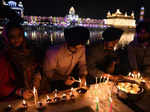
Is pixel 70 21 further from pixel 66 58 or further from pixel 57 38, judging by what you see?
pixel 66 58

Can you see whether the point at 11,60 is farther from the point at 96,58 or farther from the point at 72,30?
the point at 96,58

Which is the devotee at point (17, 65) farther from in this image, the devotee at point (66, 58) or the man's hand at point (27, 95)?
the devotee at point (66, 58)

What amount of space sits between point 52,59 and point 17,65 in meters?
0.65

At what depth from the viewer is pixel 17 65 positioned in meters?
2.54

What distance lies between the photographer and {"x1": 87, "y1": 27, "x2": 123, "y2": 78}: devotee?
3.05 meters

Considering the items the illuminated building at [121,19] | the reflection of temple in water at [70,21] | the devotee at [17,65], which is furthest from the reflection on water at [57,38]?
the illuminated building at [121,19]

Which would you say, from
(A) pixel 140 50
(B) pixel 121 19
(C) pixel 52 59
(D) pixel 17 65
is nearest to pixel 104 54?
(A) pixel 140 50

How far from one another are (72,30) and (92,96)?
3.56ft

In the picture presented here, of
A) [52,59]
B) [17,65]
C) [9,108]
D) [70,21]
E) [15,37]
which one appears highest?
[70,21]

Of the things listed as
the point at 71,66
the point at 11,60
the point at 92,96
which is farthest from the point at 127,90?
the point at 11,60

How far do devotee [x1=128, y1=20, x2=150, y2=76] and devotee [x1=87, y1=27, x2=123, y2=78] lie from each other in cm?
46

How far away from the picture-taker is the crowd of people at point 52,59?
222 centimetres

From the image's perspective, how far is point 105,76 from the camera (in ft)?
8.58

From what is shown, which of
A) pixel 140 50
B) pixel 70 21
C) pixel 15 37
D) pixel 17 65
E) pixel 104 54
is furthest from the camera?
pixel 70 21
